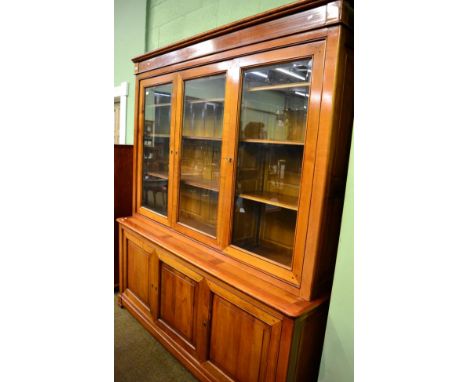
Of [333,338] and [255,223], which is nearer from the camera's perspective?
[333,338]

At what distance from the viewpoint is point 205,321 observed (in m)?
1.67

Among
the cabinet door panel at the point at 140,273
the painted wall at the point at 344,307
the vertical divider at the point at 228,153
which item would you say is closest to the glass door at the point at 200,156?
the vertical divider at the point at 228,153

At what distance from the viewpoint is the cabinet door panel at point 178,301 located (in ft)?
5.82

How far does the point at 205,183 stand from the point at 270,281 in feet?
2.88

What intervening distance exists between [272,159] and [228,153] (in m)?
0.27

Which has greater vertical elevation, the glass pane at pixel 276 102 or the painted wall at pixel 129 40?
the painted wall at pixel 129 40

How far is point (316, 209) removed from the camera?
Answer: 123 centimetres

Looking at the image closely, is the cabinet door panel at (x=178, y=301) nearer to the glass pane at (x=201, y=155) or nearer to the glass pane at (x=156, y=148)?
the glass pane at (x=201, y=155)

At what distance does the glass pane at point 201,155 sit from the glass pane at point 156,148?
0.22m

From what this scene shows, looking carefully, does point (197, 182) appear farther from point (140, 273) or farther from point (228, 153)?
point (140, 273)

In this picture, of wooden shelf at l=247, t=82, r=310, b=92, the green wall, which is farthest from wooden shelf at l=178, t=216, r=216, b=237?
the green wall
